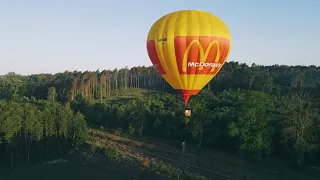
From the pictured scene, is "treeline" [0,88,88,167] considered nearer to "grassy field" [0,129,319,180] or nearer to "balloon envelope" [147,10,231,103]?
"grassy field" [0,129,319,180]

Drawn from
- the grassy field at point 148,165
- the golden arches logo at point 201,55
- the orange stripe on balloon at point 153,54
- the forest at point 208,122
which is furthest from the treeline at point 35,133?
the golden arches logo at point 201,55

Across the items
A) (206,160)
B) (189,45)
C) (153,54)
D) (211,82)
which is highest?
(189,45)

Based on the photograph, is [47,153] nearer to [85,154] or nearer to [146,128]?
[85,154]

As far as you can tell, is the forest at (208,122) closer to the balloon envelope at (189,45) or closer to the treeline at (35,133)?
the treeline at (35,133)

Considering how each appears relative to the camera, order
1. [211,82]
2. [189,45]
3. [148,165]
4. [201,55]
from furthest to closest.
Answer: [211,82], [148,165], [201,55], [189,45]

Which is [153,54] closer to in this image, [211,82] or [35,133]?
[35,133]

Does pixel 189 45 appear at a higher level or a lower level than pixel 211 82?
higher

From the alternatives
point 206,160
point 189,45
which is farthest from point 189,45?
point 206,160

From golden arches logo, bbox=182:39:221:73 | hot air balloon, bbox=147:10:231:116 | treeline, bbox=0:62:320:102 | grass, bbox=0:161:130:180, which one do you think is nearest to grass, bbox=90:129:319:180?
grass, bbox=0:161:130:180

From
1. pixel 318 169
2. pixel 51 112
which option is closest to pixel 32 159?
pixel 51 112
